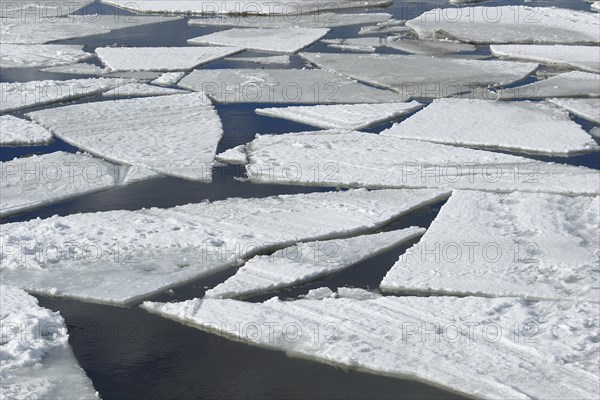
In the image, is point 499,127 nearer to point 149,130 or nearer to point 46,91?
point 149,130

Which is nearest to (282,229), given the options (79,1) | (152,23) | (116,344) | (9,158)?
(116,344)

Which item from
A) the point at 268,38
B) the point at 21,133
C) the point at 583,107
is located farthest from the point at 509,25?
the point at 21,133

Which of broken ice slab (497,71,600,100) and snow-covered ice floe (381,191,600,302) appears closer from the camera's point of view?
snow-covered ice floe (381,191,600,302)

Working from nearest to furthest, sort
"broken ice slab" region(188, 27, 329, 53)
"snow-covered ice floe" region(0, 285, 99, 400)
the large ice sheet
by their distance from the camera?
"snow-covered ice floe" region(0, 285, 99, 400) < "broken ice slab" region(188, 27, 329, 53) < the large ice sheet

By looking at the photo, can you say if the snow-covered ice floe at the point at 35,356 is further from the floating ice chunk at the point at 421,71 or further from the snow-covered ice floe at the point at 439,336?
the floating ice chunk at the point at 421,71

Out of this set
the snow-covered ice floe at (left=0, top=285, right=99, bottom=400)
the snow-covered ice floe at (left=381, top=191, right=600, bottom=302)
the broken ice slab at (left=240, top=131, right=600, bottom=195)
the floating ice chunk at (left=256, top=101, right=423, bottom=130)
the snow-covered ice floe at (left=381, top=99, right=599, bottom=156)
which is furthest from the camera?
the floating ice chunk at (left=256, top=101, right=423, bottom=130)

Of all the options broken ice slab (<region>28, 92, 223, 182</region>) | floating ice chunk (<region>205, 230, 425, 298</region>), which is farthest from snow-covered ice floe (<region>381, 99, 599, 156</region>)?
floating ice chunk (<region>205, 230, 425, 298</region>)

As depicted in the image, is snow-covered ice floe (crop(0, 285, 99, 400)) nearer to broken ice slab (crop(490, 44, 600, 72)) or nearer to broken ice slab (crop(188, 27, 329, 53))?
broken ice slab (crop(188, 27, 329, 53))

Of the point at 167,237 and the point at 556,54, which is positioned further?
the point at 556,54
